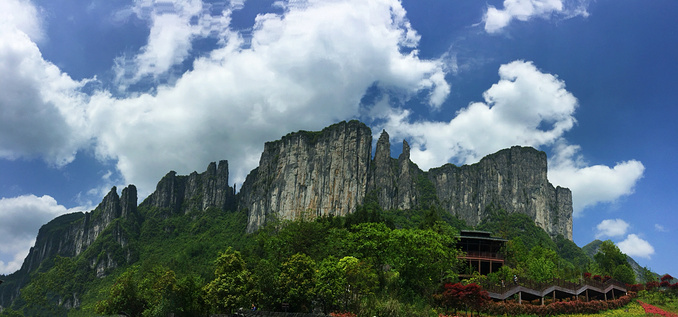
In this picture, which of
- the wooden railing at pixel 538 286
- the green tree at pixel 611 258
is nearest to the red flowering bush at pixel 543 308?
the wooden railing at pixel 538 286

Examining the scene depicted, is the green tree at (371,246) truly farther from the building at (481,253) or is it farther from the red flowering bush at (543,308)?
the building at (481,253)

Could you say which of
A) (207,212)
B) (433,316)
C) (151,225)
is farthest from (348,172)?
(433,316)

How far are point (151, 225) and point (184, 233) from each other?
14.2 meters

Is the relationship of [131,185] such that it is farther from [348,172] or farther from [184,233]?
[348,172]

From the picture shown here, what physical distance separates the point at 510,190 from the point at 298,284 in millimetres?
144269

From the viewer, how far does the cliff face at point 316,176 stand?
15462 centimetres

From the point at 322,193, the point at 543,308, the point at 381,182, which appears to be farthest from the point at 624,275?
the point at 322,193

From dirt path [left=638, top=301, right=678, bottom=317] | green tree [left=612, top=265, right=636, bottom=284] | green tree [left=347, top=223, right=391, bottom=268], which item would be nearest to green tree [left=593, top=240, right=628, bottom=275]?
green tree [left=612, top=265, right=636, bottom=284]

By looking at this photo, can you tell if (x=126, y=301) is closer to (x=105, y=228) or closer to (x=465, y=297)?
(x=465, y=297)

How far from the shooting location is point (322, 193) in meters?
156

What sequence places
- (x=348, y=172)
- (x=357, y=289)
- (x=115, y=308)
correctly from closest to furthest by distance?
(x=357, y=289), (x=115, y=308), (x=348, y=172)

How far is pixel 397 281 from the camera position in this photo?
4338cm

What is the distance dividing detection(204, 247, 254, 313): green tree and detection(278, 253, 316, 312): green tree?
119 inches

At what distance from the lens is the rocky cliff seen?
15662cm
